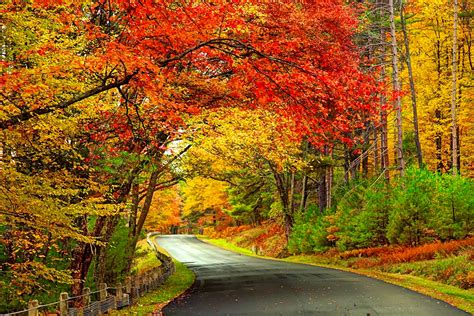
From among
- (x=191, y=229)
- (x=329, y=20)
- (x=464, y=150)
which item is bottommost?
(x=191, y=229)

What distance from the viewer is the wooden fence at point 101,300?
9852mm

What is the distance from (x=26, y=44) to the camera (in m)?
11.4

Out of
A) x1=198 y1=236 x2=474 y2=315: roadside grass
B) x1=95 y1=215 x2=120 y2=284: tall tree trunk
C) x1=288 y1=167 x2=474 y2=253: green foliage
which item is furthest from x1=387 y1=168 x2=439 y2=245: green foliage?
x1=95 y1=215 x2=120 y2=284: tall tree trunk

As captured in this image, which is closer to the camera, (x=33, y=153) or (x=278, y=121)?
(x=33, y=153)

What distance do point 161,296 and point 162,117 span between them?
722 cm

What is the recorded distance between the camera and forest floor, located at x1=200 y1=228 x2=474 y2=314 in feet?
45.7

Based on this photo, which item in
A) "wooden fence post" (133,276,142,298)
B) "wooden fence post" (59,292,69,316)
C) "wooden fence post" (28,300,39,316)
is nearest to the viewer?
"wooden fence post" (28,300,39,316)

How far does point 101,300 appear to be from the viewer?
1234 centimetres

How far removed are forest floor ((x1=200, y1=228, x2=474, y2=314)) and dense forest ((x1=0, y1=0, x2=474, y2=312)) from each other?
0.97m

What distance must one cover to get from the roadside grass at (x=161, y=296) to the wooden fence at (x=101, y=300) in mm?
217

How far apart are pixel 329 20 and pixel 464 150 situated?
17284 mm

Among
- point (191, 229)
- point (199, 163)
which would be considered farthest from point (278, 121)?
point (191, 229)

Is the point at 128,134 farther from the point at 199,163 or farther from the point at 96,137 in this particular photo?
the point at 199,163

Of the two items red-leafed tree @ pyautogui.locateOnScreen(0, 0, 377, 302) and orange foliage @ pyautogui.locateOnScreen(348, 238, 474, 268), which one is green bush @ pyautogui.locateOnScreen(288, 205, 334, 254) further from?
red-leafed tree @ pyautogui.locateOnScreen(0, 0, 377, 302)
